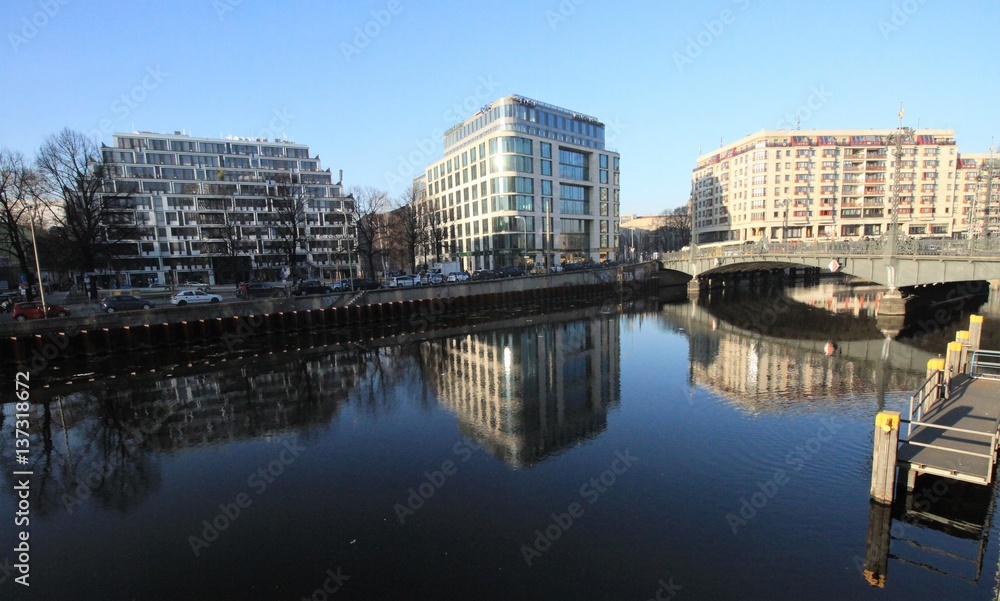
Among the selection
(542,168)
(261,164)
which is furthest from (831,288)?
(261,164)

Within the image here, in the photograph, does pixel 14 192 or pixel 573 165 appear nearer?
pixel 14 192

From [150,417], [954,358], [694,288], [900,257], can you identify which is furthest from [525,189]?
[150,417]

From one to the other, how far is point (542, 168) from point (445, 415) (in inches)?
3042

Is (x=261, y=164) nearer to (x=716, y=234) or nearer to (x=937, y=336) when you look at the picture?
(x=937, y=336)

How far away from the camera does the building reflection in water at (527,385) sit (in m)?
16.4

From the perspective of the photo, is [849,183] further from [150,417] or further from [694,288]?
[150,417]

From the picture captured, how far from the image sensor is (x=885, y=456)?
10.6m

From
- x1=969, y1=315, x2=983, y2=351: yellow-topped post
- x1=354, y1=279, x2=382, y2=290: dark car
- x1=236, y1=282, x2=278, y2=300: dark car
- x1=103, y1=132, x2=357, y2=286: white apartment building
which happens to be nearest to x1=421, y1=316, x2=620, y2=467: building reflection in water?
x1=969, y1=315, x2=983, y2=351: yellow-topped post
